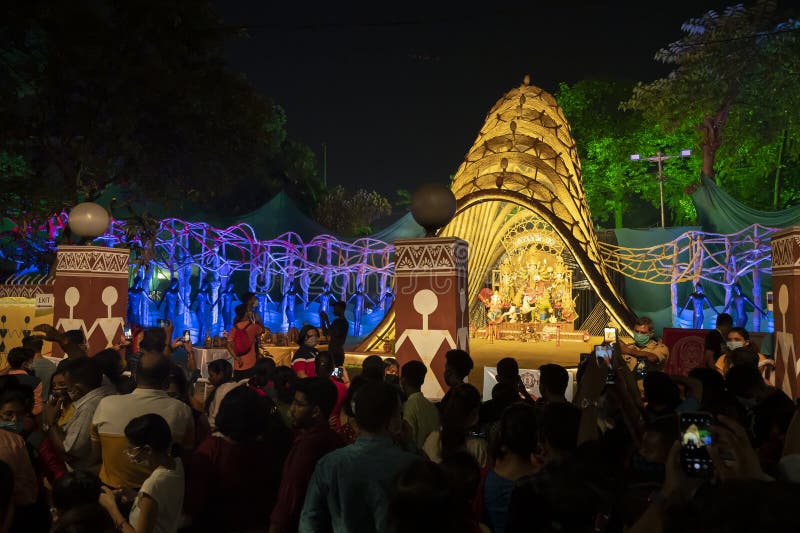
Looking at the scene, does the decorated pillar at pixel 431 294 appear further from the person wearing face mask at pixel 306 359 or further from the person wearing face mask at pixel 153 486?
the person wearing face mask at pixel 153 486

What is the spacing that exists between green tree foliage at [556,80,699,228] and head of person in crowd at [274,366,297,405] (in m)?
30.4

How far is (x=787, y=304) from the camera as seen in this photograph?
774 centimetres

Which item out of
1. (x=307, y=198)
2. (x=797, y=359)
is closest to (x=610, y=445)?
(x=797, y=359)

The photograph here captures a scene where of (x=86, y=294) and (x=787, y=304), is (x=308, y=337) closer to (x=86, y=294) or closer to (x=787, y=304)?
(x=86, y=294)

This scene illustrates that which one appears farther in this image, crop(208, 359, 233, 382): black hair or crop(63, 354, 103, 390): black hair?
crop(208, 359, 233, 382): black hair

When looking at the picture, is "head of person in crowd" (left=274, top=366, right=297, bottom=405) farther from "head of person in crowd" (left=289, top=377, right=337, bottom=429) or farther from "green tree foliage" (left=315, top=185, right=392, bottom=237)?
"green tree foliage" (left=315, top=185, right=392, bottom=237)

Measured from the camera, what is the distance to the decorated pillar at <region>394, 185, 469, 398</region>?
7.68 m

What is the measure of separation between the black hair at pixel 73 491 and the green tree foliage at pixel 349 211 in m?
35.9

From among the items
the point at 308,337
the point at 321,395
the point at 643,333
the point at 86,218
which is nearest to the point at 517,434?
the point at 321,395

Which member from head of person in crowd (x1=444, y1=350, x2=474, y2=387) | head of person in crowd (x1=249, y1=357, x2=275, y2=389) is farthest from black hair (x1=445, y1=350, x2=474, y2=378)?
head of person in crowd (x1=249, y1=357, x2=275, y2=389)

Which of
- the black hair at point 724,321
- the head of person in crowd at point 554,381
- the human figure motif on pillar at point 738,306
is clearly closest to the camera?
the head of person in crowd at point 554,381

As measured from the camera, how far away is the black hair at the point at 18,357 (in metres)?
5.68

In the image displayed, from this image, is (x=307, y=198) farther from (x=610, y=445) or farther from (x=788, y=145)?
(x=610, y=445)

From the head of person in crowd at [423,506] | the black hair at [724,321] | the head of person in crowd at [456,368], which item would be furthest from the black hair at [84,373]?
the black hair at [724,321]
